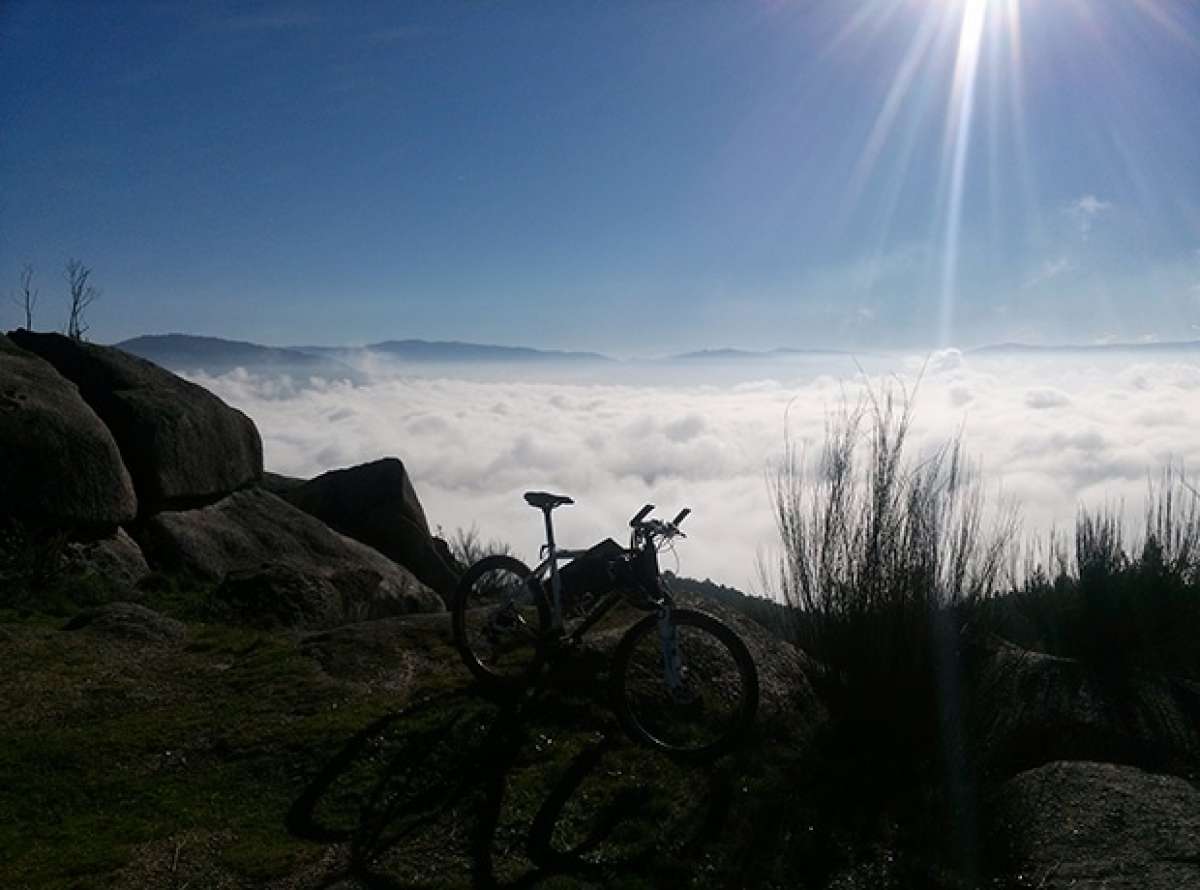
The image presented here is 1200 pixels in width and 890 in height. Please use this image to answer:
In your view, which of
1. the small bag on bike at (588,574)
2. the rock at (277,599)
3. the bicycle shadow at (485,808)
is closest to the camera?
the bicycle shadow at (485,808)

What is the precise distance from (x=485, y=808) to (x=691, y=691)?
1.37 meters

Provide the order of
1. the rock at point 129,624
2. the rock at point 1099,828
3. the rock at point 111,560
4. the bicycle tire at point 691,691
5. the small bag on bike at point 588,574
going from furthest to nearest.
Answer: the rock at point 111,560
the rock at point 129,624
the small bag on bike at point 588,574
the bicycle tire at point 691,691
the rock at point 1099,828

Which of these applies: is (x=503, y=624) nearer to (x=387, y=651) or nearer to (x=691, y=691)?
(x=387, y=651)

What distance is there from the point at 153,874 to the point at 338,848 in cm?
72

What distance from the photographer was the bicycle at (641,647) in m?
5.46

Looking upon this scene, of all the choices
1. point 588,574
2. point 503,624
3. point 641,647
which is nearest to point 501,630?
point 503,624

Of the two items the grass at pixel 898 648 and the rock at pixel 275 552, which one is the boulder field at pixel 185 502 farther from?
the grass at pixel 898 648

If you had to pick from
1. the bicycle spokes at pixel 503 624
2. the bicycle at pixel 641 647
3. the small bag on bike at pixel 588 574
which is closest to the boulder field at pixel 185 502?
the bicycle spokes at pixel 503 624

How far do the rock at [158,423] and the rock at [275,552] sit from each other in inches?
11.4

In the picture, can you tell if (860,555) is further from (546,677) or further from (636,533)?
(546,677)

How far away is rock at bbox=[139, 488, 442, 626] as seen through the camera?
10.9 meters

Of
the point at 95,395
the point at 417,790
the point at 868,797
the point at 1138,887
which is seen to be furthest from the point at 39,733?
the point at 95,395

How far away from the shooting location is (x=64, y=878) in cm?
413

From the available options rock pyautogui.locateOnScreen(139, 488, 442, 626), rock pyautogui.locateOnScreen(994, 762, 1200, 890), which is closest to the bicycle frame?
rock pyautogui.locateOnScreen(994, 762, 1200, 890)
